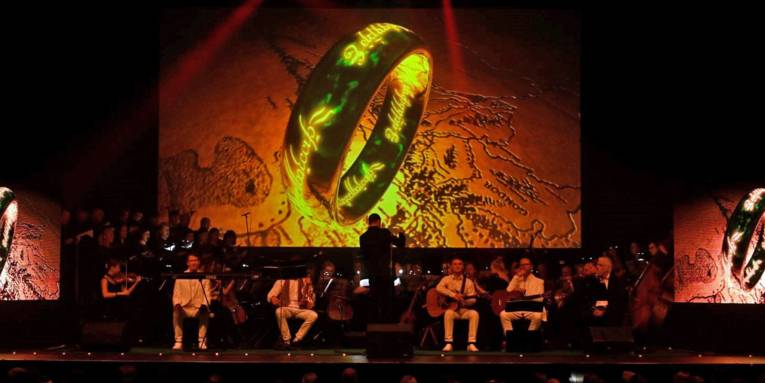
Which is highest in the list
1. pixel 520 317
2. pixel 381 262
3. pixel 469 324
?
pixel 381 262

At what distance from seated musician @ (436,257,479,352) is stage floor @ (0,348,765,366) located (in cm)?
44

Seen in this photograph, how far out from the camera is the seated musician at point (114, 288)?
481 inches

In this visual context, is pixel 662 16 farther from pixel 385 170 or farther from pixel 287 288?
pixel 287 288

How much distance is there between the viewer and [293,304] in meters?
12.6

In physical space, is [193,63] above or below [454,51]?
below

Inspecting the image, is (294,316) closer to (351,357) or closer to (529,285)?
(351,357)

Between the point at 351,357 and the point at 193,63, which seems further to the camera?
the point at 193,63

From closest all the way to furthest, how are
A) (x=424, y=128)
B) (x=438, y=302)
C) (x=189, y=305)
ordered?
1. (x=189, y=305)
2. (x=438, y=302)
3. (x=424, y=128)

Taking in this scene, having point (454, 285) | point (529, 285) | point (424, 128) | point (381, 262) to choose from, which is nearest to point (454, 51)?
point (424, 128)

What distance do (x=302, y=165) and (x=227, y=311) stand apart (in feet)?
8.35

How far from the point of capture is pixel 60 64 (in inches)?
575

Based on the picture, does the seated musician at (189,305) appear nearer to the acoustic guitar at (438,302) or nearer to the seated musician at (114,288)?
the seated musician at (114,288)

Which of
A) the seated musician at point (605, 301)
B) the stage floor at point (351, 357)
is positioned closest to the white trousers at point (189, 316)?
the stage floor at point (351, 357)

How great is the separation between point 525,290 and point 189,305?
159 inches
